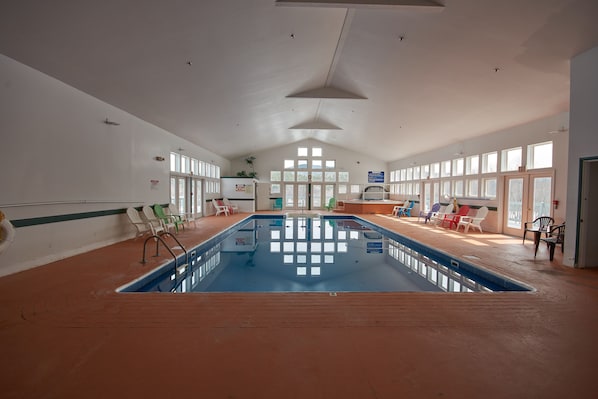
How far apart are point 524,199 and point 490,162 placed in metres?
1.53

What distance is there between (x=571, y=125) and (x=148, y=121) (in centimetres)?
790

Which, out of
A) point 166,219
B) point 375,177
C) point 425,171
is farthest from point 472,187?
point 166,219

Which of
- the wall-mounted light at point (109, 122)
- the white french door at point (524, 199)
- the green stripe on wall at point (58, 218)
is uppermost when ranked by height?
the wall-mounted light at point (109, 122)

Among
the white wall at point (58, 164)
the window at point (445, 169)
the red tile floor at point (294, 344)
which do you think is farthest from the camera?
the window at point (445, 169)

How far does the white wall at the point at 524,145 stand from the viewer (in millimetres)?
5414

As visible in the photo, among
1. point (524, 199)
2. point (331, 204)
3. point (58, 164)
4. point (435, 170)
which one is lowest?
point (331, 204)

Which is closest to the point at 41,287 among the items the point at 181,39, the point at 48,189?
the point at 48,189

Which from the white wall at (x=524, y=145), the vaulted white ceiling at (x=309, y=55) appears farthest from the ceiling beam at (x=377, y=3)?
the white wall at (x=524, y=145)

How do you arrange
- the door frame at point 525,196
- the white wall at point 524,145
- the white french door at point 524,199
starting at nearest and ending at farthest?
the white wall at point 524,145 < the door frame at point 525,196 < the white french door at point 524,199

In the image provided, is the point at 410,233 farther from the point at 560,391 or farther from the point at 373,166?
the point at 373,166

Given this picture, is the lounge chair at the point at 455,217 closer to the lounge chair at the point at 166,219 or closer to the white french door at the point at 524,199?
the white french door at the point at 524,199

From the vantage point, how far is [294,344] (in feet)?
6.31

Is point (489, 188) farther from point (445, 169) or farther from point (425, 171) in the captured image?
point (425, 171)

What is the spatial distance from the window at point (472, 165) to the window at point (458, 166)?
0.17 metres
